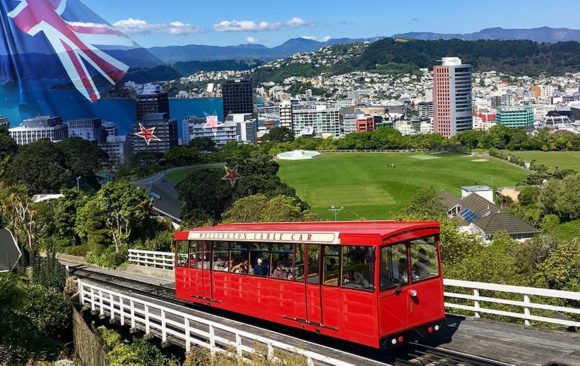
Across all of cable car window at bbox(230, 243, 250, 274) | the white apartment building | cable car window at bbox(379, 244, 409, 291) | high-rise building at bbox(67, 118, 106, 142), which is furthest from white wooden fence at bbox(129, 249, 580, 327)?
the white apartment building

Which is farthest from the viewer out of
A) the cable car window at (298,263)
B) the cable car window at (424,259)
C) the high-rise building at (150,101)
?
the high-rise building at (150,101)

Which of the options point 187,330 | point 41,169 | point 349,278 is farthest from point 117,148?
point 349,278

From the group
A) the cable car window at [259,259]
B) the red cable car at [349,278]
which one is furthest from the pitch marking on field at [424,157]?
the cable car window at [259,259]

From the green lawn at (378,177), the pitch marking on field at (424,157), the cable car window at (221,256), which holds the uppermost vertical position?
the cable car window at (221,256)

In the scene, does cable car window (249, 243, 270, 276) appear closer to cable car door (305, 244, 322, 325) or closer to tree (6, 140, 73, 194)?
cable car door (305, 244, 322, 325)

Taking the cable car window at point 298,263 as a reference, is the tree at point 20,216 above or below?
below

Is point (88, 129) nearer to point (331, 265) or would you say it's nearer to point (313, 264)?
point (313, 264)

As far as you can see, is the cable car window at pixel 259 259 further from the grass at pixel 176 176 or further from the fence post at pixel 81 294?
the grass at pixel 176 176

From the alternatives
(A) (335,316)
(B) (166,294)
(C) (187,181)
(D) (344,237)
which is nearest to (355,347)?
(A) (335,316)
